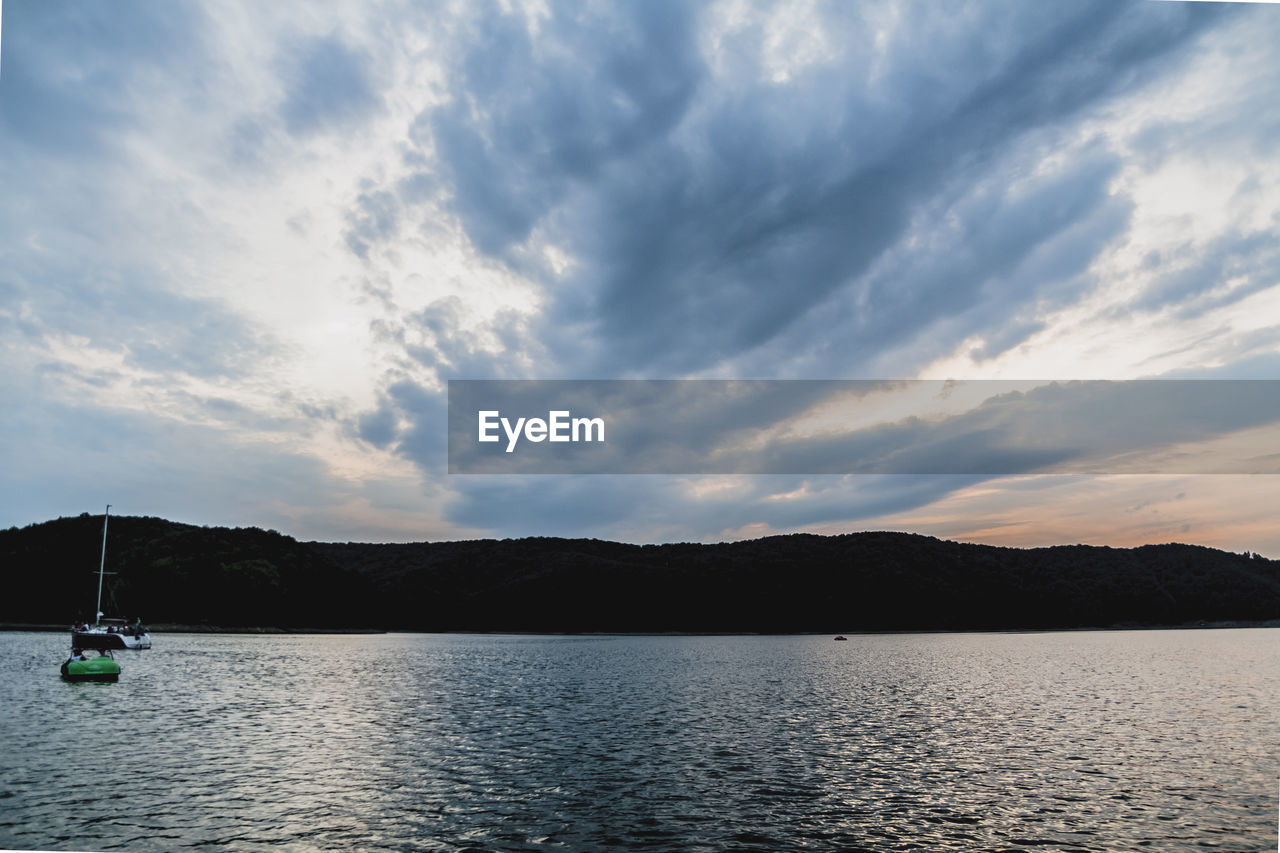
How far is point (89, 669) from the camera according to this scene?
8831cm

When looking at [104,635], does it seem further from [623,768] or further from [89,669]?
[623,768]

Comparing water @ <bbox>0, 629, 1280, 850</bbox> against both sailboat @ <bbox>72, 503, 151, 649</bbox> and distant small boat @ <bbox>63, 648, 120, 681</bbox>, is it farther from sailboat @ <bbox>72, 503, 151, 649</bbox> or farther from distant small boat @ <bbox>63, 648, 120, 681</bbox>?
sailboat @ <bbox>72, 503, 151, 649</bbox>

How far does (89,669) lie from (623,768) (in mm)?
79133

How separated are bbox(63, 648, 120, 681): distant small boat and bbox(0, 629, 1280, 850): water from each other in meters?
4.13

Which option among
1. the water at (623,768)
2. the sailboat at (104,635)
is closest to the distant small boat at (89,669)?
the water at (623,768)

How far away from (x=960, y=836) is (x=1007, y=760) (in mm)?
20093

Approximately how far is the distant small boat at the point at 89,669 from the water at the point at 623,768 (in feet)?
13.6

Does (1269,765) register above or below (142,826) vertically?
below

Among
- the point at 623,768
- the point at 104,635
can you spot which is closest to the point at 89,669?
the point at 104,635

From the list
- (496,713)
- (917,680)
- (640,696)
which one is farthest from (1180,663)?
(496,713)

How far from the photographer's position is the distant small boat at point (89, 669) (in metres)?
87.4

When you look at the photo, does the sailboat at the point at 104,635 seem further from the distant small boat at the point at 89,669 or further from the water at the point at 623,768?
the water at the point at 623,768

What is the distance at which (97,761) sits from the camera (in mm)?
41719

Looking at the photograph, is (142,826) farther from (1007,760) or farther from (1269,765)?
(1269,765)
